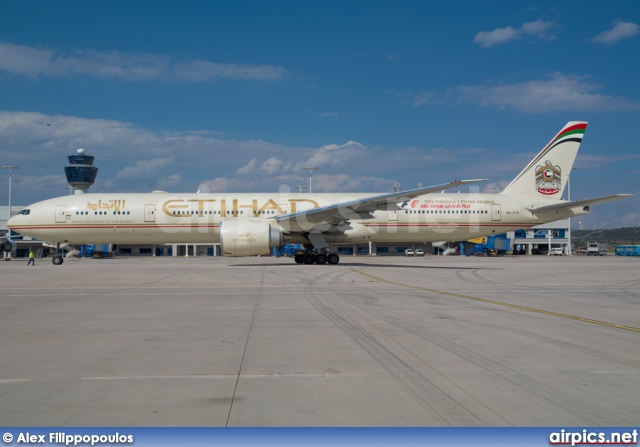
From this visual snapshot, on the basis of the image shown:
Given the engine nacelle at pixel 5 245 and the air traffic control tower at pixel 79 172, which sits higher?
the air traffic control tower at pixel 79 172

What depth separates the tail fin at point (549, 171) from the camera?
32719mm

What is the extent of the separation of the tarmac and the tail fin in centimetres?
2063

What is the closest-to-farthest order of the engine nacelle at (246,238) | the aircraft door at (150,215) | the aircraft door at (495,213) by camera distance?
the engine nacelle at (246,238) < the aircraft door at (150,215) < the aircraft door at (495,213)

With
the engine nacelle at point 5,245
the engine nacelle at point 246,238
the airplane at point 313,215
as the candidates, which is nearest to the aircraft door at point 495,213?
the airplane at point 313,215

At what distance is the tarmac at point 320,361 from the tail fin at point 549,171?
2063cm

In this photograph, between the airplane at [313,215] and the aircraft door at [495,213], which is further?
the aircraft door at [495,213]

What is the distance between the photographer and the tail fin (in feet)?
107

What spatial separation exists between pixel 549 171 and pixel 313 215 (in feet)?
51.8

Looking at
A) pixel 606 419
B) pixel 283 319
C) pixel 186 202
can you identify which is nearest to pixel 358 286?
pixel 283 319

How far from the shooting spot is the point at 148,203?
3006 cm

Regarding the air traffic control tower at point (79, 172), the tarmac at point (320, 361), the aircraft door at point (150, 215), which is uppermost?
the air traffic control tower at point (79, 172)

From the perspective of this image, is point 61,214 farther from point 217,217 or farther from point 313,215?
point 313,215

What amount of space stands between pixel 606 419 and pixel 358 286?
1286 centimetres

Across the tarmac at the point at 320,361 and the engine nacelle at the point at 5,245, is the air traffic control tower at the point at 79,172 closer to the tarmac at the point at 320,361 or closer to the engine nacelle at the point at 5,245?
the engine nacelle at the point at 5,245
